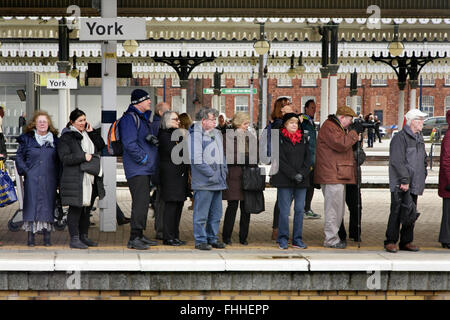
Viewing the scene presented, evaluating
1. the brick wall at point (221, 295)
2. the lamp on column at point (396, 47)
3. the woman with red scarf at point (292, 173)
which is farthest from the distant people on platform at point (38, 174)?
the lamp on column at point (396, 47)

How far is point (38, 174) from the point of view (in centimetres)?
900

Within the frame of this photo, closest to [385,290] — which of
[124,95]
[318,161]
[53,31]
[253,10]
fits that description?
[318,161]

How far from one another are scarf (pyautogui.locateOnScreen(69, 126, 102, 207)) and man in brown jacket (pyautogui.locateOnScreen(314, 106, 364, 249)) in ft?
8.71

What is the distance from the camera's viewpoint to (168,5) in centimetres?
1096

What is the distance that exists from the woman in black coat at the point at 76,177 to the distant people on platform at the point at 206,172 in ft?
3.86

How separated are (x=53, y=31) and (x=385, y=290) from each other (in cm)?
1437

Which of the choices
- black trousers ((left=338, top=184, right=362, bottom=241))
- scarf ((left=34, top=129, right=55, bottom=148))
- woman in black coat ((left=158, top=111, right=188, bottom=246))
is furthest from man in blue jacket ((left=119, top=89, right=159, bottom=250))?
black trousers ((left=338, top=184, right=362, bottom=241))

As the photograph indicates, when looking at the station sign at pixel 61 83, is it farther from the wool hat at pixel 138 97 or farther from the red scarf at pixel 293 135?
the red scarf at pixel 293 135

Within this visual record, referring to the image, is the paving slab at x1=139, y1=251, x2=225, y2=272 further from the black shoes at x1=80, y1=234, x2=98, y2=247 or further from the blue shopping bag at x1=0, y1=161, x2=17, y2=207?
the blue shopping bag at x1=0, y1=161, x2=17, y2=207

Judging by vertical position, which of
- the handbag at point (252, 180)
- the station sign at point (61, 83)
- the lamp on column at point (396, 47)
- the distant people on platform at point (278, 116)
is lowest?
the handbag at point (252, 180)

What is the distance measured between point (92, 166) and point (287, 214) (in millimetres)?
2331

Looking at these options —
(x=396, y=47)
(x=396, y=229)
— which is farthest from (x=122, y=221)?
(x=396, y=47)

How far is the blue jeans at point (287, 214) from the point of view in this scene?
30.1 ft

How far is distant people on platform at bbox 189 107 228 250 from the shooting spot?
9000mm
